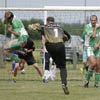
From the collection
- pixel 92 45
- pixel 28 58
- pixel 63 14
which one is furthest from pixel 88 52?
pixel 63 14

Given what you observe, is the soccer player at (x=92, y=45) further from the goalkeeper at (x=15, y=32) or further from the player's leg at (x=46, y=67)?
the player's leg at (x=46, y=67)

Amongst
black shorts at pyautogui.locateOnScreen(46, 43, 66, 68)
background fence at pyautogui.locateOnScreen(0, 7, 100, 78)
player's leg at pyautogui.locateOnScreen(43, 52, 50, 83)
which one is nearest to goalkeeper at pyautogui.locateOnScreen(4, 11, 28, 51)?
player's leg at pyautogui.locateOnScreen(43, 52, 50, 83)

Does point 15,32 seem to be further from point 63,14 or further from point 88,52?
point 63,14

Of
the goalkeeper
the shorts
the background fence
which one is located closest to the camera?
the goalkeeper

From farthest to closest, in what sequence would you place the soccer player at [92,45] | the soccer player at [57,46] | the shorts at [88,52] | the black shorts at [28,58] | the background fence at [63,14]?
the background fence at [63,14]
the black shorts at [28,58]
the shorts at [88,52]
the soccer player at [92,45]
the soccer player at [57,46]

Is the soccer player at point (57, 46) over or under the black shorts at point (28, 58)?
over

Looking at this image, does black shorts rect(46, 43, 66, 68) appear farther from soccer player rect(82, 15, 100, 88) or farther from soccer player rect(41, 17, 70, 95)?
soccer player rect(82, 15, 100, 88)

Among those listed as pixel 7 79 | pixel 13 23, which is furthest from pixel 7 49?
pixel 7 79

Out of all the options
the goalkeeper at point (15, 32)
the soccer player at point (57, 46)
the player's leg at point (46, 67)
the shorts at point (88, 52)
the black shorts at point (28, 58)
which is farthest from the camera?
the player's leg at point (46, 67)

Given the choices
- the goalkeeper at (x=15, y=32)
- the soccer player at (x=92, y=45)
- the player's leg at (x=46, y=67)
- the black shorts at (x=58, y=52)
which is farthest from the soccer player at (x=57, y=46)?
the player's leg at (x=46, y=67)

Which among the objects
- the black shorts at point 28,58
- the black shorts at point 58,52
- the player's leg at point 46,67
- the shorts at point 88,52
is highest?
the black shorts at point 58,52

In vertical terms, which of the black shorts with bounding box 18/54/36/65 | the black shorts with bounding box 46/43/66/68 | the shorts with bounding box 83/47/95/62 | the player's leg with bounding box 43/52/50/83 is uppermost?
the black shorts with bounding box 46/43/66/68

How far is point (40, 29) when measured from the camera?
13.0 metres

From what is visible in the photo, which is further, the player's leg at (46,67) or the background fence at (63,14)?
the background fence at (63,14)
